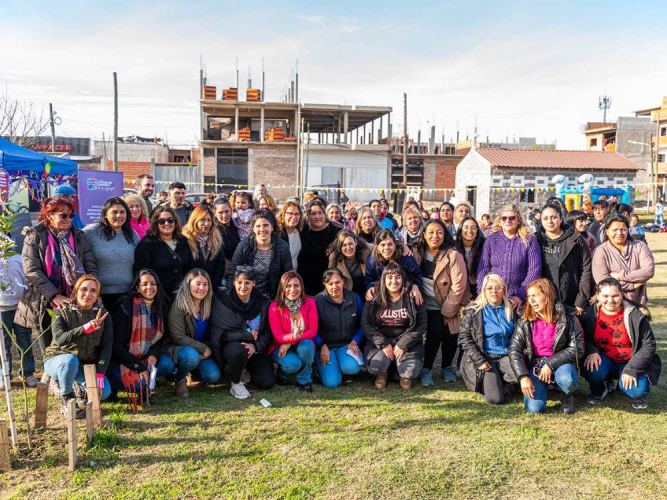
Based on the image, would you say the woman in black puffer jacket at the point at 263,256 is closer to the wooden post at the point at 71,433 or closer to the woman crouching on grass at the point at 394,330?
the woman crouching on grass at the point at 394,330

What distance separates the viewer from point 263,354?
512 centimetres

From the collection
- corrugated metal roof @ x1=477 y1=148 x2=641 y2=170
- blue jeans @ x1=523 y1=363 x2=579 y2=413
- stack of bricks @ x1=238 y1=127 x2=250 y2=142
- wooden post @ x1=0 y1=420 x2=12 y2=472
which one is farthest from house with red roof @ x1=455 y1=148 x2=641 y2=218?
wooden post @ x1=0 y1=420 x2=12 y2=472

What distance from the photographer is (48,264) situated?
179 inches

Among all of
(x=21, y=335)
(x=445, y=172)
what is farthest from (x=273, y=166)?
(x=21, y=335)

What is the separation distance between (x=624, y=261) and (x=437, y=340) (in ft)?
6.64

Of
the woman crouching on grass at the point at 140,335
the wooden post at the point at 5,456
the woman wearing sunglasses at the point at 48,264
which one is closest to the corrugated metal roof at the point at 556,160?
the woman crouching on grass at the point at 140,335

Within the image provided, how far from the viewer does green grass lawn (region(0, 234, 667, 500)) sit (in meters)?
3.31

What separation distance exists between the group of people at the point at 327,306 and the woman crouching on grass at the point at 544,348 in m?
0.01

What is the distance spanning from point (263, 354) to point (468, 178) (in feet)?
92.0

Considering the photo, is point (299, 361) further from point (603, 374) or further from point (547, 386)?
point (603, 374)

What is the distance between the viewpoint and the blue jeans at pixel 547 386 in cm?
446

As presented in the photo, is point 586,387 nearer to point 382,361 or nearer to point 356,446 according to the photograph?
point 382,361

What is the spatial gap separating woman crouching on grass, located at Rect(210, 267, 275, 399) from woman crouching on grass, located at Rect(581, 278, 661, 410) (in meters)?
2.90

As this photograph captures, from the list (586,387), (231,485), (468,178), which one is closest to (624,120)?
(468,178)
